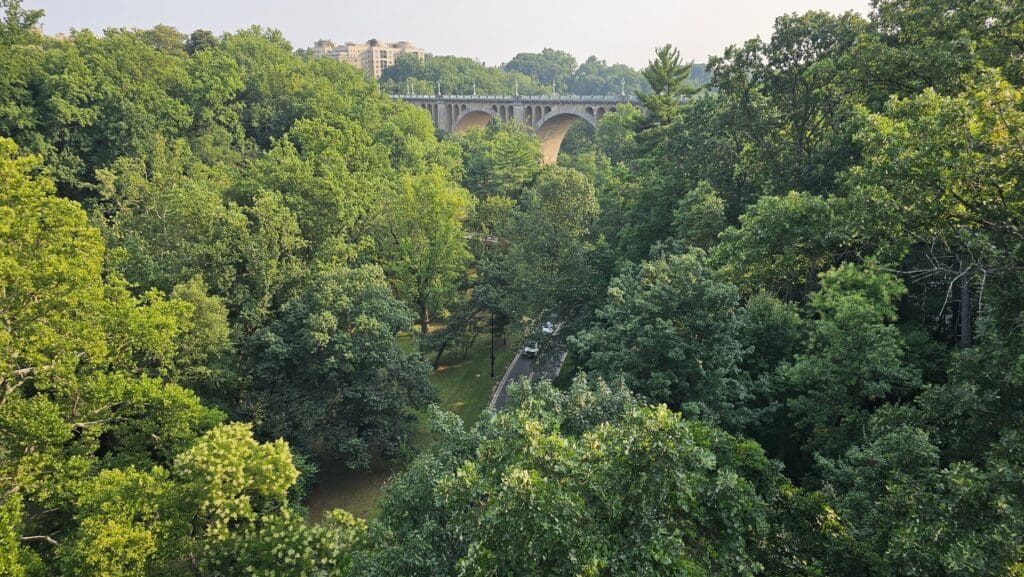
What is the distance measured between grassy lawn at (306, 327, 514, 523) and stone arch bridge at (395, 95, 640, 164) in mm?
41533

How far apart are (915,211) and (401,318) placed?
17941mm

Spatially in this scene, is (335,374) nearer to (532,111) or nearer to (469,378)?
(469,378)

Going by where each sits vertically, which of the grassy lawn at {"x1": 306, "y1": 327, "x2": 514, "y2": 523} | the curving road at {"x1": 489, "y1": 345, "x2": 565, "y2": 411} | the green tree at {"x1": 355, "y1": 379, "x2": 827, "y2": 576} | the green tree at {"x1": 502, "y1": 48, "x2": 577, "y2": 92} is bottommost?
the grassy lawn at {"x1": 306, "y1": 327, "x2": 514, "y2": 523}

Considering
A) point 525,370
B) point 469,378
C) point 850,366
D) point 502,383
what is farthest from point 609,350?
point 469,378

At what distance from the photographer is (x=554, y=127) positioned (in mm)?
78875

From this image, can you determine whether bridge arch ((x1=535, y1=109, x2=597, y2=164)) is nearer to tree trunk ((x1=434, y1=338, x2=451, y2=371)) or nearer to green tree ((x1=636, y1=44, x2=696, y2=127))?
green tree ((x1=636, y1=44, x2=696, y2=127))

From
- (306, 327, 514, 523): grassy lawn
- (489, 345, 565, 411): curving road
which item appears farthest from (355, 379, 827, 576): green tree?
(306, 327, 514, 523): grassy lawn

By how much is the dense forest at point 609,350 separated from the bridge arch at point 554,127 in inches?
1660

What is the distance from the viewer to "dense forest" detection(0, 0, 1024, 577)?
26.8 ft

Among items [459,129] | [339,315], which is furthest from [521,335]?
[459,129]

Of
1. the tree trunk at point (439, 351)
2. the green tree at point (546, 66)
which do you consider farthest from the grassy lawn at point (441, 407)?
the green tree at point (546, 66)

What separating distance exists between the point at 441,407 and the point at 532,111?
58.9m

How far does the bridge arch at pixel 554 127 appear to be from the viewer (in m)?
73.2

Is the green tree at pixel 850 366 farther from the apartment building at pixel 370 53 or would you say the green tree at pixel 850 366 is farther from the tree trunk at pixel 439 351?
the apartment building at pixel 370 53
